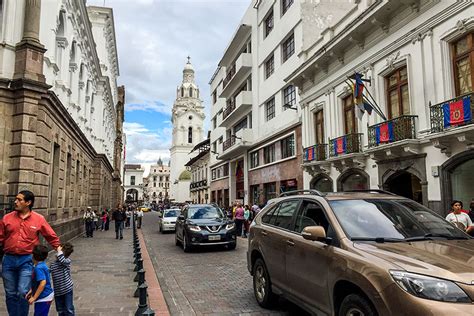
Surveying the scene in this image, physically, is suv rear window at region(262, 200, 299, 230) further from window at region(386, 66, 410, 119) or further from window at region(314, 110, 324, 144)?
window at region(314, 110, 324, 144)

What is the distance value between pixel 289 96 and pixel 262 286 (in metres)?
18.7

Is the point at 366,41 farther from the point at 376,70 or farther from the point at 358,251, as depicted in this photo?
the point at 358,251

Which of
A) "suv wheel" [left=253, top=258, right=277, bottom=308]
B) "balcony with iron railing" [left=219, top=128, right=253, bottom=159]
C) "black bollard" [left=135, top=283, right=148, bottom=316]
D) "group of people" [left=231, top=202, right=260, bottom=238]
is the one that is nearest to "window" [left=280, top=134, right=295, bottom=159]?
"group of people" [left=231, top=202, right=260, bottom=238]

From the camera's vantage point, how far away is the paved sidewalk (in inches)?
243

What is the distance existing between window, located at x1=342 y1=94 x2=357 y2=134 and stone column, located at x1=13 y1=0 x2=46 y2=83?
11.9 meters

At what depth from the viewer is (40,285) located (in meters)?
4.21

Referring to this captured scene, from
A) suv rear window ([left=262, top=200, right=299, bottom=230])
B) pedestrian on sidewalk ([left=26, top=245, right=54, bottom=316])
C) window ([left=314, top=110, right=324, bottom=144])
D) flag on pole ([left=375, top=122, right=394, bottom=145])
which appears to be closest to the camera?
pedestrian on sidewalk ([left=26, top=245, right=54, bottom=316])

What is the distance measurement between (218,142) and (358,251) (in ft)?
133

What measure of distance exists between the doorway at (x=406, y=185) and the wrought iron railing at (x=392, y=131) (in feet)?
4.30

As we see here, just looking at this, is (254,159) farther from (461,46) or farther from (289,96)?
(461,46)

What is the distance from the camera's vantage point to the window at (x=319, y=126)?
754 inches

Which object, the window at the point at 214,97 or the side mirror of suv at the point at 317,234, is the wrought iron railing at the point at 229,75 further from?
the side mirror of suv at the point at 317,234

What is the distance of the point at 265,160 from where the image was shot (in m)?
27.8

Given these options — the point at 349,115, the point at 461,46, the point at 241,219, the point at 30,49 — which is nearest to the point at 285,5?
the point at 349,115
